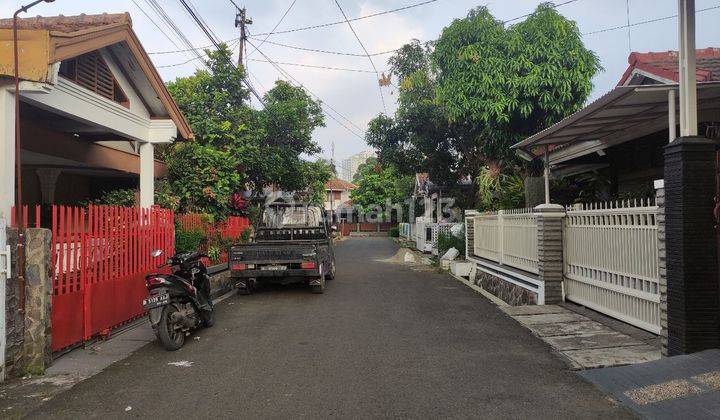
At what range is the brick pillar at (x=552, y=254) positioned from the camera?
8.04 m

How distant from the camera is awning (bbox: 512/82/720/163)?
234 inches

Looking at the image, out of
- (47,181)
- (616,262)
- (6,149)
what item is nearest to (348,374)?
(616,262)

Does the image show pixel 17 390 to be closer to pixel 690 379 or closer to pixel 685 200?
pixel 690 379

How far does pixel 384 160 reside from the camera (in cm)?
2055

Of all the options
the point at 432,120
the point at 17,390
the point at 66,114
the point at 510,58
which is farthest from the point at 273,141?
the point at 17,390

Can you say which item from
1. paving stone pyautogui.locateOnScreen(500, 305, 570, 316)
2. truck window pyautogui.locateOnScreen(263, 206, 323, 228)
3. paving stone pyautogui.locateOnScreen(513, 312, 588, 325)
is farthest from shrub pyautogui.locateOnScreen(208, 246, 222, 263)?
paving stone pyautogui.locateOnScreen(513, 312, 588, 325)

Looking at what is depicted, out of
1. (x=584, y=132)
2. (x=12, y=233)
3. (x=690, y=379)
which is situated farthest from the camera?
(x=584, y=132)

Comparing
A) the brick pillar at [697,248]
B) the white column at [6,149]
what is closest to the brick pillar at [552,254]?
the brick pillar at [697,248]

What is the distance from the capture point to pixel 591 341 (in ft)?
18.9

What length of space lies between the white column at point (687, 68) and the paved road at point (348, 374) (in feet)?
8.76

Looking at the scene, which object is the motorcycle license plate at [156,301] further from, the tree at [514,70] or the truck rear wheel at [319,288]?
the tree at [514,70]

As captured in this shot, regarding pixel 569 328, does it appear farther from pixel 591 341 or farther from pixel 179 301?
pixel 179 301

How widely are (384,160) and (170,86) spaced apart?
9.05 meters

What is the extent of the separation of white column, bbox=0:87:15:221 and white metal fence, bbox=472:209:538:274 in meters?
7.86
